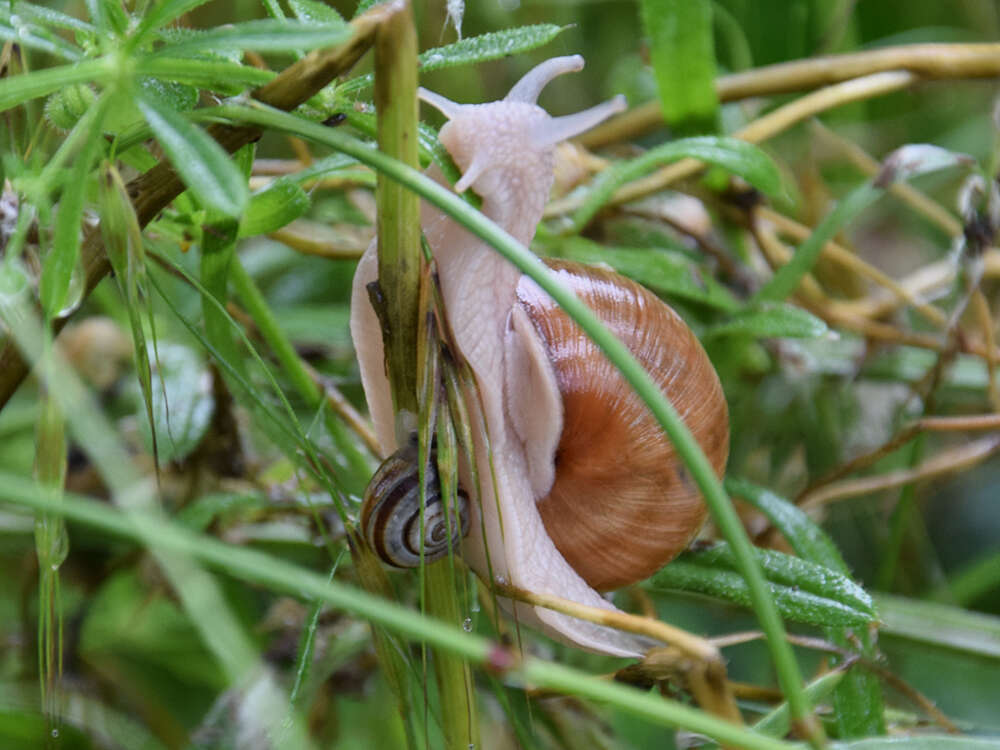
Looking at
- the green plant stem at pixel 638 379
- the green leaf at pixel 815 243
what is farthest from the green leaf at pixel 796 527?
the green plant stem at pixel 638 379

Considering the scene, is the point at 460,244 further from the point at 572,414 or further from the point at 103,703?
the point at 103,703

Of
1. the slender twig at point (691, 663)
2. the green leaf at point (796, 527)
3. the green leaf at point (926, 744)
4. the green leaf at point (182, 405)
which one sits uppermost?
the green leaf at point (182, 405)

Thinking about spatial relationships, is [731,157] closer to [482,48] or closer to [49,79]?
[482,48]

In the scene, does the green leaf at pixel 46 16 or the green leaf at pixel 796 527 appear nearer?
the green leaf at pixel 46 16

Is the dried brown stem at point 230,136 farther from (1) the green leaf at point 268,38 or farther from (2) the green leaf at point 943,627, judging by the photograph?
(2) the green leaf at point 943,627

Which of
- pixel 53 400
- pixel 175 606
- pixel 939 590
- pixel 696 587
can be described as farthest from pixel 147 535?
pixel 939 590

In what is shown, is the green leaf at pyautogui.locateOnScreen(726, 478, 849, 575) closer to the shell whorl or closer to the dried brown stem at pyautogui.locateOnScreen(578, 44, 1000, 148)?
the shell whorl
